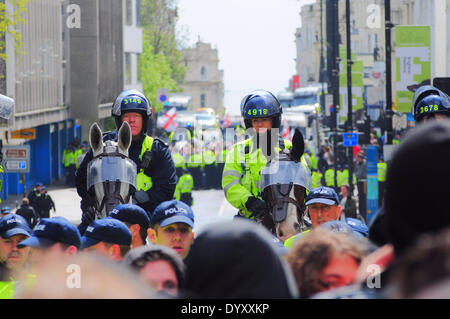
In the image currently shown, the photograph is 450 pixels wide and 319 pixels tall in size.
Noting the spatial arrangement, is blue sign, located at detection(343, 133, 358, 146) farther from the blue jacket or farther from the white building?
the white building

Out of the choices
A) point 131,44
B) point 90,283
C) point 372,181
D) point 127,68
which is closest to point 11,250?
point 90,283

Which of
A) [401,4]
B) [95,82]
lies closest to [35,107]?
[95,82]

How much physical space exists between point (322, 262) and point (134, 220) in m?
3.52

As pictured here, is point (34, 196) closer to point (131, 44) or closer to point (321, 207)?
point (321, 207)

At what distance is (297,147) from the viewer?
333 inches

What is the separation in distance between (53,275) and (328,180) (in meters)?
31.5

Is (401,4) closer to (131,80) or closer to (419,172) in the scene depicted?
(131,80)

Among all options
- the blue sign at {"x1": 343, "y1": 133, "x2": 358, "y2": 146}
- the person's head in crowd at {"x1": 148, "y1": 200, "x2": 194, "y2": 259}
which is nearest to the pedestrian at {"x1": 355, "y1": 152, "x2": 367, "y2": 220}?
the blue sign at {"x1": 343, "y1": 133, "x2": 358, "y2": 146}

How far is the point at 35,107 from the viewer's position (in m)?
43.5

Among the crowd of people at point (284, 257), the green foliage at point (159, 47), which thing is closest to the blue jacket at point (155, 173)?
the crowd of people at point (284, 257)

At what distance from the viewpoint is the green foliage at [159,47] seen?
8375 cm

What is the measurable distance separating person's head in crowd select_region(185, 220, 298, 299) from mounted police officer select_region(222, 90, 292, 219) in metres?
5.38

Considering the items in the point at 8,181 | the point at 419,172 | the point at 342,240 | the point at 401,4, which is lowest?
the point at 8,181
